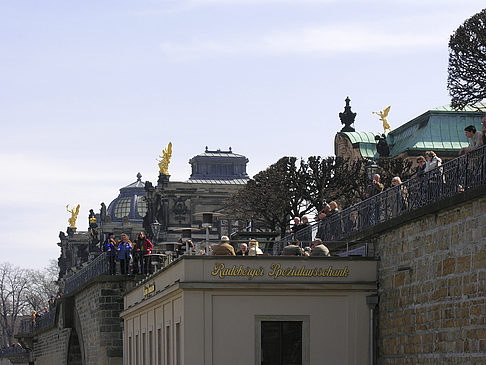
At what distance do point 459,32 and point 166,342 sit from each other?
25.6 metres

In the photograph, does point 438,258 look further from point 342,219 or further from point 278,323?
point 342,219

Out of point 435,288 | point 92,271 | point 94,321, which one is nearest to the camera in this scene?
point 435,288

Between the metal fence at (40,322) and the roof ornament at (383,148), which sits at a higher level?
the roof ornament at (383,148)

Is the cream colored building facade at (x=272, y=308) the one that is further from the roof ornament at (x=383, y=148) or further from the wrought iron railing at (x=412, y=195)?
the roof ornament at (x=383, y=148)

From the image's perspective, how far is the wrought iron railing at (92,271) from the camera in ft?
155

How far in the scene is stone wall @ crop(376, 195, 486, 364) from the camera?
24.4 meters

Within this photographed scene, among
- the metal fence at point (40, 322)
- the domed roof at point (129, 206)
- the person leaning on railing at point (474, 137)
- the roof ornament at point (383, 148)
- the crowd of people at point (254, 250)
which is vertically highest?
the domed roof at point (129, 206)

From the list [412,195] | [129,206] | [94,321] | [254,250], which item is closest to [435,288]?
[412,195]

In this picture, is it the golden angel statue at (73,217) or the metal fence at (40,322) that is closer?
the metal fence at (40,322)

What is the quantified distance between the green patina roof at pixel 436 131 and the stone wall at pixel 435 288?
175 feet

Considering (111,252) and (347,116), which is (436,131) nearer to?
(347,116)

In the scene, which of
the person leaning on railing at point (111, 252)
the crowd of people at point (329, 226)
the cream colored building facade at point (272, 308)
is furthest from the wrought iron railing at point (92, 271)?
the cream colored building facade at point (272, 308)

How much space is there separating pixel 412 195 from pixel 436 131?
57.6m

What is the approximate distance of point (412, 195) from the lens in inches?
1115
